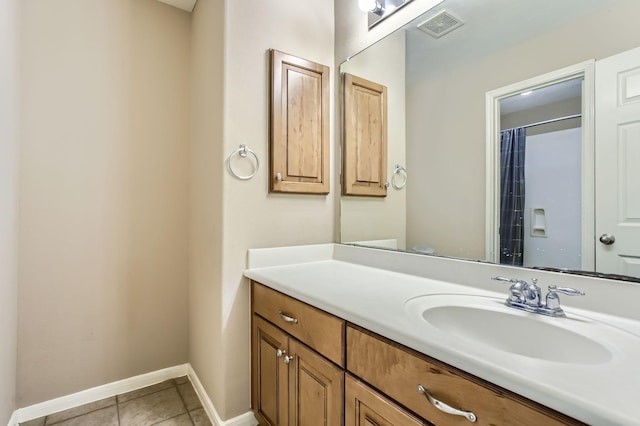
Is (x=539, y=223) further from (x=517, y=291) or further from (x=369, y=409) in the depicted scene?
(x=369, y=409)

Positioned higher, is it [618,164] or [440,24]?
[440,24]

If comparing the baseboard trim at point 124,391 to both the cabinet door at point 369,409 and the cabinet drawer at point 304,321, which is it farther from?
the cabinet door at point 369,409

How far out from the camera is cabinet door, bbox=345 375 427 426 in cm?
74

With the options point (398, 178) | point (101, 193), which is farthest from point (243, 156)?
point (101, 193)

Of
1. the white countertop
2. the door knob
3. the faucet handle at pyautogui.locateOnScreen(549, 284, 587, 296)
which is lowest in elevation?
the white countertop

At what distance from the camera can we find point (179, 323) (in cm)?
204

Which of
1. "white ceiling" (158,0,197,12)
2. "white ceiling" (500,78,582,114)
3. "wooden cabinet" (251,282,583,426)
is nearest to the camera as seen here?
"wooden cabinet" (251,282,583,426)

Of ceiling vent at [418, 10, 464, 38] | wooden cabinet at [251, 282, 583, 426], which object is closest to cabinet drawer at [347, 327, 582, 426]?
wooden cabinet at [251, 282, 583, 426]

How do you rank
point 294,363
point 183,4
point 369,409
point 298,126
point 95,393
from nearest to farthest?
point 369,409 < point 294,363 < point 298,126 < point 95,393 < point 183,4

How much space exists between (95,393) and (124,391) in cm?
15

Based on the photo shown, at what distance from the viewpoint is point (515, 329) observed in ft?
2.90

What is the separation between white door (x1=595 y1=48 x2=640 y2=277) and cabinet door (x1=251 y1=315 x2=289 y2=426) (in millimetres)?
1129

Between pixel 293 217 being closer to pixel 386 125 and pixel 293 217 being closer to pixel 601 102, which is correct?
pixel 386 125

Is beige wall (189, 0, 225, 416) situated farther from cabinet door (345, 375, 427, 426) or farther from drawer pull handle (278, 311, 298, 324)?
cabinet door (345, 375, 427, 426)
